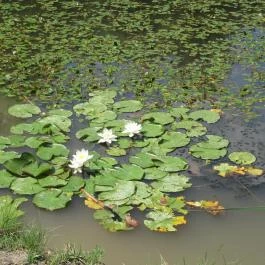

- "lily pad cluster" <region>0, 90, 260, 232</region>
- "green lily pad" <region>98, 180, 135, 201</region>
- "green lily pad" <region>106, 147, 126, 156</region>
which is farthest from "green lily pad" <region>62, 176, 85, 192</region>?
"green lily pad" <region>106, 147, 126, 156</region>

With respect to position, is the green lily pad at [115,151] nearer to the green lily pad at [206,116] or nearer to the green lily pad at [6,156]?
the green lily pad at [6,156]

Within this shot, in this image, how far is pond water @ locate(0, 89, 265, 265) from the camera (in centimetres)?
282

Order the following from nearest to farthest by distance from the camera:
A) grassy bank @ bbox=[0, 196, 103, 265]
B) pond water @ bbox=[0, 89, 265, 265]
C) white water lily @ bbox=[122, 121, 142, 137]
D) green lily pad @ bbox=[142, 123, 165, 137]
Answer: grassy bank @ bbox=[0, 196, 103, 265]
pond water @ bbox=[0, 89, 265, 265]
white water lily @ bbox=[122, 121, 142, 137]
green lily pad @ bbox=[142, 123, 165, 137]

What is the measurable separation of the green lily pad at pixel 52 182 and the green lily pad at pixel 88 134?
0.60m

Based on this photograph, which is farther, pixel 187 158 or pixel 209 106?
pixel 209 106

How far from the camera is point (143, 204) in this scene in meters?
3.17

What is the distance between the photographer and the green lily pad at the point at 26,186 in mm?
3246

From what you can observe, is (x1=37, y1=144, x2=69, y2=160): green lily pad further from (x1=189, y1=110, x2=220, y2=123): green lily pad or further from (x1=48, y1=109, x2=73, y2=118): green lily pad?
(x1=189, y1=110, x2=220, y2=123): green lily pad

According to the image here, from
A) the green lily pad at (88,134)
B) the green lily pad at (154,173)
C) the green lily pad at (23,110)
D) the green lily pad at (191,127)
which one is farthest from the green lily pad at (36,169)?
the green lily pad at (191,127)

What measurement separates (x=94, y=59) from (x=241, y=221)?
3.06 m

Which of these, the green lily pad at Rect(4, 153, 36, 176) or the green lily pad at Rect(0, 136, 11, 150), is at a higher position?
the green lily pad at Rect(4, 153, 36, 176)

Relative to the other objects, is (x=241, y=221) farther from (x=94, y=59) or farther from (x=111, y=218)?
(x=94, y=59)

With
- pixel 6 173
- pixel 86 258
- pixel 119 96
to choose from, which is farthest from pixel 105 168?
pixel 119 96

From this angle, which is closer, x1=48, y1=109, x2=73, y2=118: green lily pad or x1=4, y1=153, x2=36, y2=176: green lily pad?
x1=4, y1=153, x2=36, y2=176: green lily pad
